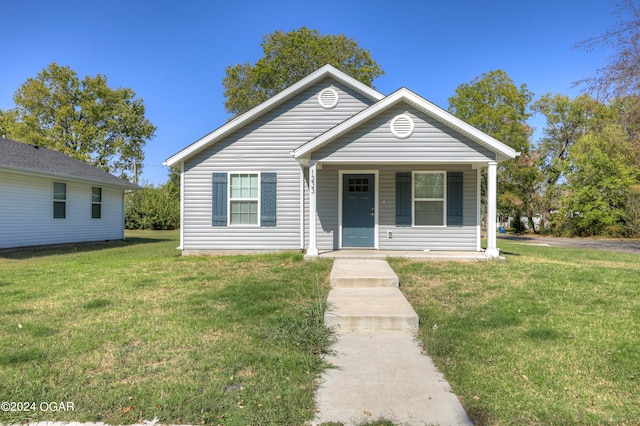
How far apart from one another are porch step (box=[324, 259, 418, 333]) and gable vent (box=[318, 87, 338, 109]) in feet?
17.2

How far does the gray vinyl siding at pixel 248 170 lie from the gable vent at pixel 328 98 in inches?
54.1

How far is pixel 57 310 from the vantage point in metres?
4.71

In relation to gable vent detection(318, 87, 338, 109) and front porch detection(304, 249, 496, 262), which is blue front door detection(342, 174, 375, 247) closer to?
front porch detection(304, 249, 496, 262)

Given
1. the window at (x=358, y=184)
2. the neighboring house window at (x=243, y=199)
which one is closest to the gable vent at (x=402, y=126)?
the window at (x=358, y=184)

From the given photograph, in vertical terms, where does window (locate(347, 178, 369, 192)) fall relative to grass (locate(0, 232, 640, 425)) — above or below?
above

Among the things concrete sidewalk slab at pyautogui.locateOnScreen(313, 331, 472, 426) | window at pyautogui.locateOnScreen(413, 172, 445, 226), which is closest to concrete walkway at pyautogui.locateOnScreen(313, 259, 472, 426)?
concrete sidewalk slab at pyautogui.locateOnScreen(313, 331, 472, 426)

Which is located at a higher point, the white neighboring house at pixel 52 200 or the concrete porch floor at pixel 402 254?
the white neighboring house at pixel 52 200

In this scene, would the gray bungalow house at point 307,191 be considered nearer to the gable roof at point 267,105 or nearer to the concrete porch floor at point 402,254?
the gable roof at point 267,105

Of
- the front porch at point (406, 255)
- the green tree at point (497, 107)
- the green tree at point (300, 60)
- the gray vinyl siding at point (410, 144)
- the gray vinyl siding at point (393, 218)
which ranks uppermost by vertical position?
the green tree at point (300, 60)

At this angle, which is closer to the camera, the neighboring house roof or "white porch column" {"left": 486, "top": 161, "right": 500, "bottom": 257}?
"white porch column" {"left": 486, "top": 161, "right": 500, "bottom": 257}

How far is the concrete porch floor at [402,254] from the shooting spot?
8375 mm

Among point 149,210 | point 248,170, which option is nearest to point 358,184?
point 248,170

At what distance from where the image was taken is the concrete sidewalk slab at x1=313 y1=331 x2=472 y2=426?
7.84ft

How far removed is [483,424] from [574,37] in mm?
9346
